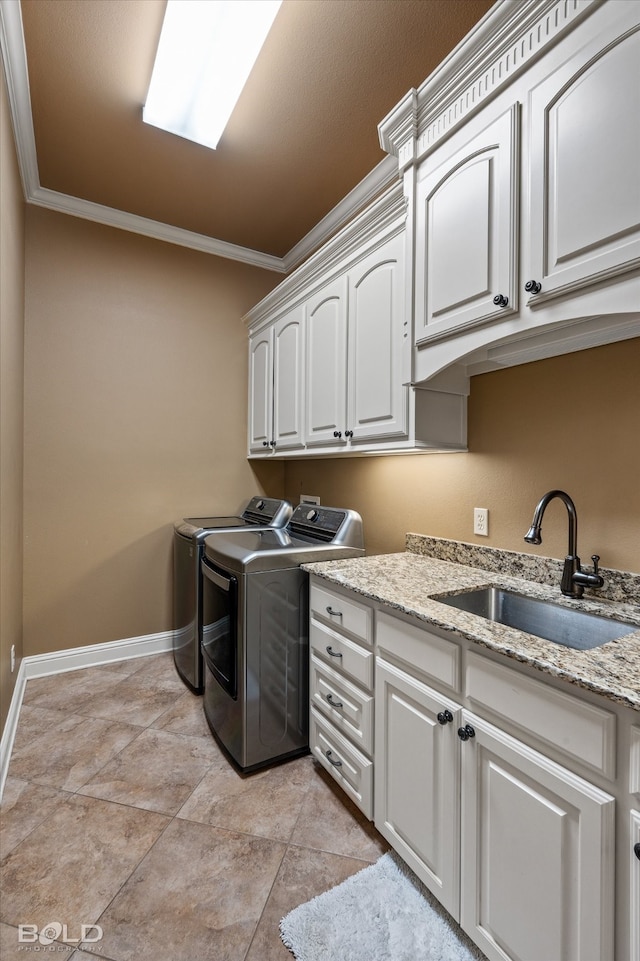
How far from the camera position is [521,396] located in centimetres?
171

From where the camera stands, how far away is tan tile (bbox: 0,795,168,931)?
1281 millimetres

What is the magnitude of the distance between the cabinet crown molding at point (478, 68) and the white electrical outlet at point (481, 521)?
4.54 feet

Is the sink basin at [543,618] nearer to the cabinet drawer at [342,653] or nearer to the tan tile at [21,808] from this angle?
the cabinet drawer at [342,653]

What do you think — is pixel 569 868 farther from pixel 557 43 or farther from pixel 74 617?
pixel 74 617

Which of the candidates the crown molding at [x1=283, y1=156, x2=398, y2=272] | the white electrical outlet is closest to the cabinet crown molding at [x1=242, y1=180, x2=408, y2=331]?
the crown molding at [x1=283, y1=156, x2=398, y2=272]

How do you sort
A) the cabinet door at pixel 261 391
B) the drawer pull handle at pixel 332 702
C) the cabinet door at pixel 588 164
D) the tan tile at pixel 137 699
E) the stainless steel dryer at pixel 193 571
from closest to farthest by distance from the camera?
1. the cabinet door at pixel 588 164
2. the drawer pull handle at pixel 332 702
3. the tan tile at pixel 137 699
4. the stainless steel dryer at pixel 193 571
5. the cabinet door at pixel 261 391

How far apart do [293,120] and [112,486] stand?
2274mm

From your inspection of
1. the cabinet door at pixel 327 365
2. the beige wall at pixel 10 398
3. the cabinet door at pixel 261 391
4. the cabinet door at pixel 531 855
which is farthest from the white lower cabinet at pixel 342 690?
the cabinet door at pixel 261 391

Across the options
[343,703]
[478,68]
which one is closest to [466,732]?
[343,703]

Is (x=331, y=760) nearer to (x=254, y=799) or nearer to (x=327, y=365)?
(x=254, y=799)

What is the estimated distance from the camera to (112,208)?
2.78m

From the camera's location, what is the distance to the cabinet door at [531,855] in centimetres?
84

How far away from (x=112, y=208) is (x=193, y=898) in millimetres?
3427

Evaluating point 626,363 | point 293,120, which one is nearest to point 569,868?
point 626,363
